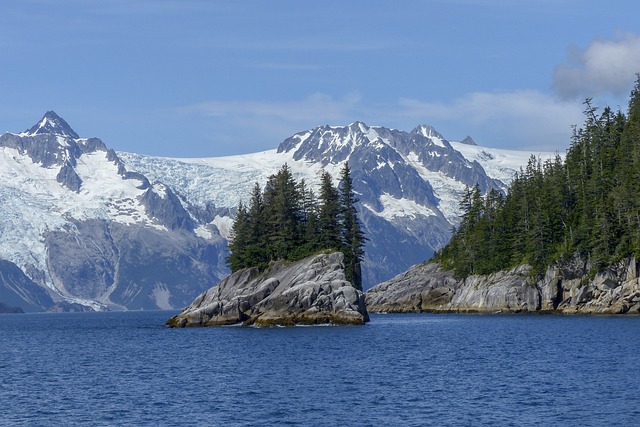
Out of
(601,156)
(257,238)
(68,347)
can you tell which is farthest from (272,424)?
(601,156)

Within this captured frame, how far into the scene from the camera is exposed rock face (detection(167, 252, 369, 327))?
136875mm

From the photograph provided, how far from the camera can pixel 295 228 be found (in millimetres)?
157625

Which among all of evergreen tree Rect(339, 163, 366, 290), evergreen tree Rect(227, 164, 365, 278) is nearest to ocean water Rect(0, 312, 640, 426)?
evergreen tree Rect(227, 164, 365, 278)

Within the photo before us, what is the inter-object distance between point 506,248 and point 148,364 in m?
109

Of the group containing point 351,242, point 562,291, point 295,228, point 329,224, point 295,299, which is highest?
point 329,224

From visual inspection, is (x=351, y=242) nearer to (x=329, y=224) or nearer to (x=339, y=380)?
(x=329, y=224)

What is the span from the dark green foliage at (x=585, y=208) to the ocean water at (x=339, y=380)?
3288cm

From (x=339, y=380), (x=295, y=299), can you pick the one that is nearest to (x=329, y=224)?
(x=295, y=299)

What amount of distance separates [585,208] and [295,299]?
5684cm

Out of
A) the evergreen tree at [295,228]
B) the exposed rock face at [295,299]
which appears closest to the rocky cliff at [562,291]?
the evergreen tree at [295,228]

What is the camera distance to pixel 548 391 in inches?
2717

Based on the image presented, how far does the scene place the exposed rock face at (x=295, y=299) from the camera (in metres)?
137

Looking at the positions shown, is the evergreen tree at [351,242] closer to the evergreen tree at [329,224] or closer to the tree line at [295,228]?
the tree line at [295,228]

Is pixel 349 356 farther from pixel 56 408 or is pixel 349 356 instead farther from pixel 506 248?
pixel 506 248
